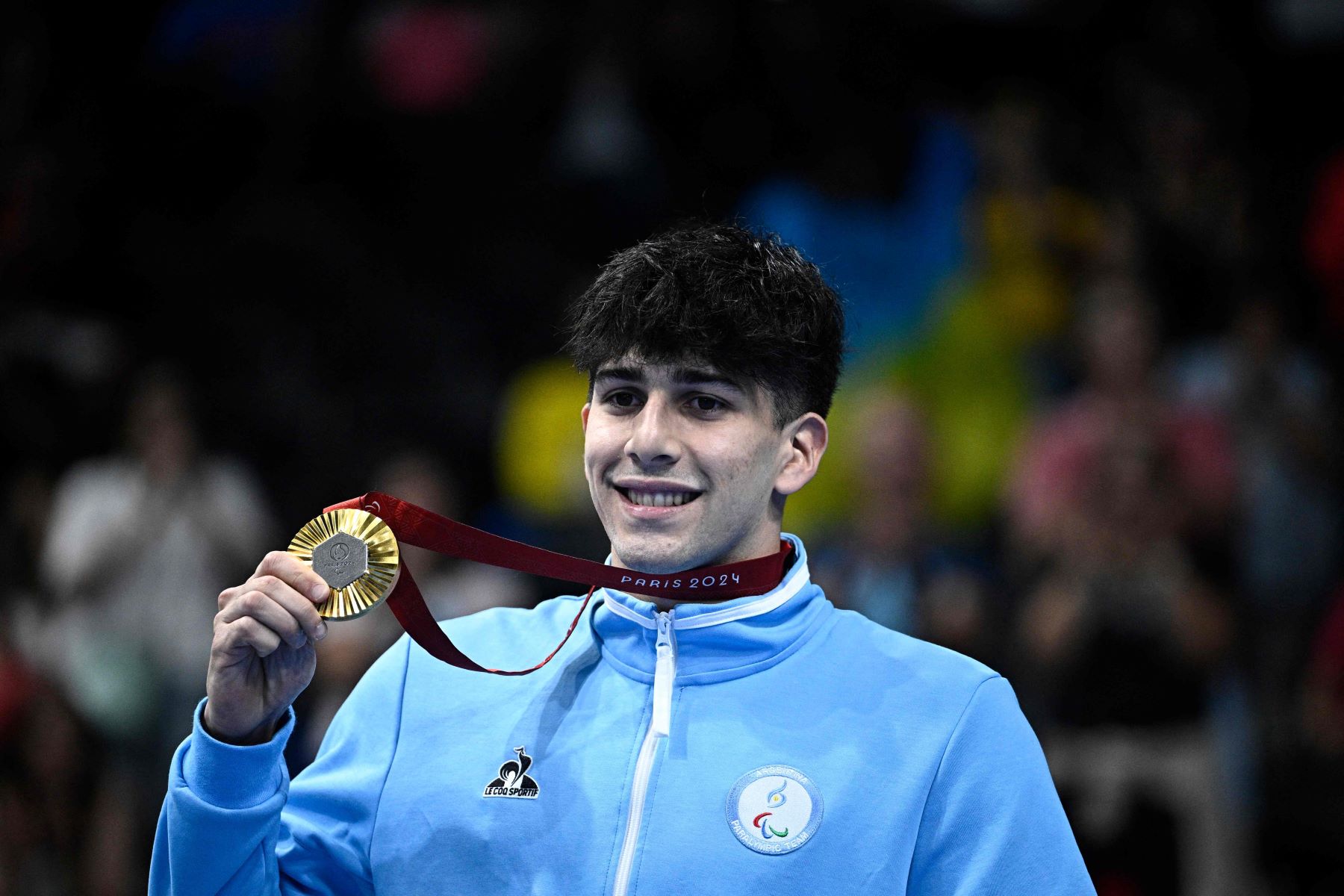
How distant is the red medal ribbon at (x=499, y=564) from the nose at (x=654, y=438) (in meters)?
0.18

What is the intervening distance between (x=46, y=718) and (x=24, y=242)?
2.21m

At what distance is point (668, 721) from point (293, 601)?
1.91ft

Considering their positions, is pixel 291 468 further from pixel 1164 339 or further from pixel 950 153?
pixel 1164 339

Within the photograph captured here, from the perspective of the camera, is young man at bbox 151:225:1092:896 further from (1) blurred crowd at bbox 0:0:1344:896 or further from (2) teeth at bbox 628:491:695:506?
(1) blurred crowd at bbox 0:0:1344:896

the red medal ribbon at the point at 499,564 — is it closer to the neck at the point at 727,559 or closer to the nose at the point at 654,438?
the neck at the point at 727,559

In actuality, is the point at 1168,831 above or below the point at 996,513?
below

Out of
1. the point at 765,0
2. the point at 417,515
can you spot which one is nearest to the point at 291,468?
the point at 765,0

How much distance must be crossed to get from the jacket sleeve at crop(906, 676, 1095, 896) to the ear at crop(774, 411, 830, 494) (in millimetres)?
465

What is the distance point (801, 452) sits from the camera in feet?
7.76

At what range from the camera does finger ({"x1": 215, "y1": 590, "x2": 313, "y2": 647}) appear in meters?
1.95

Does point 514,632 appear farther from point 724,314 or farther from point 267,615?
point 724,314

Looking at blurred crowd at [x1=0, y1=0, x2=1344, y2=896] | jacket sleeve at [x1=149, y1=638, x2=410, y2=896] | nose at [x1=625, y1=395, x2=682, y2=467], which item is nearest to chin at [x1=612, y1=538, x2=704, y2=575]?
nose at [x1=625, y1=395, x2=682, y2=467]

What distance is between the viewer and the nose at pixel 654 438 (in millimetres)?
2158

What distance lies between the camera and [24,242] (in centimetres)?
665
